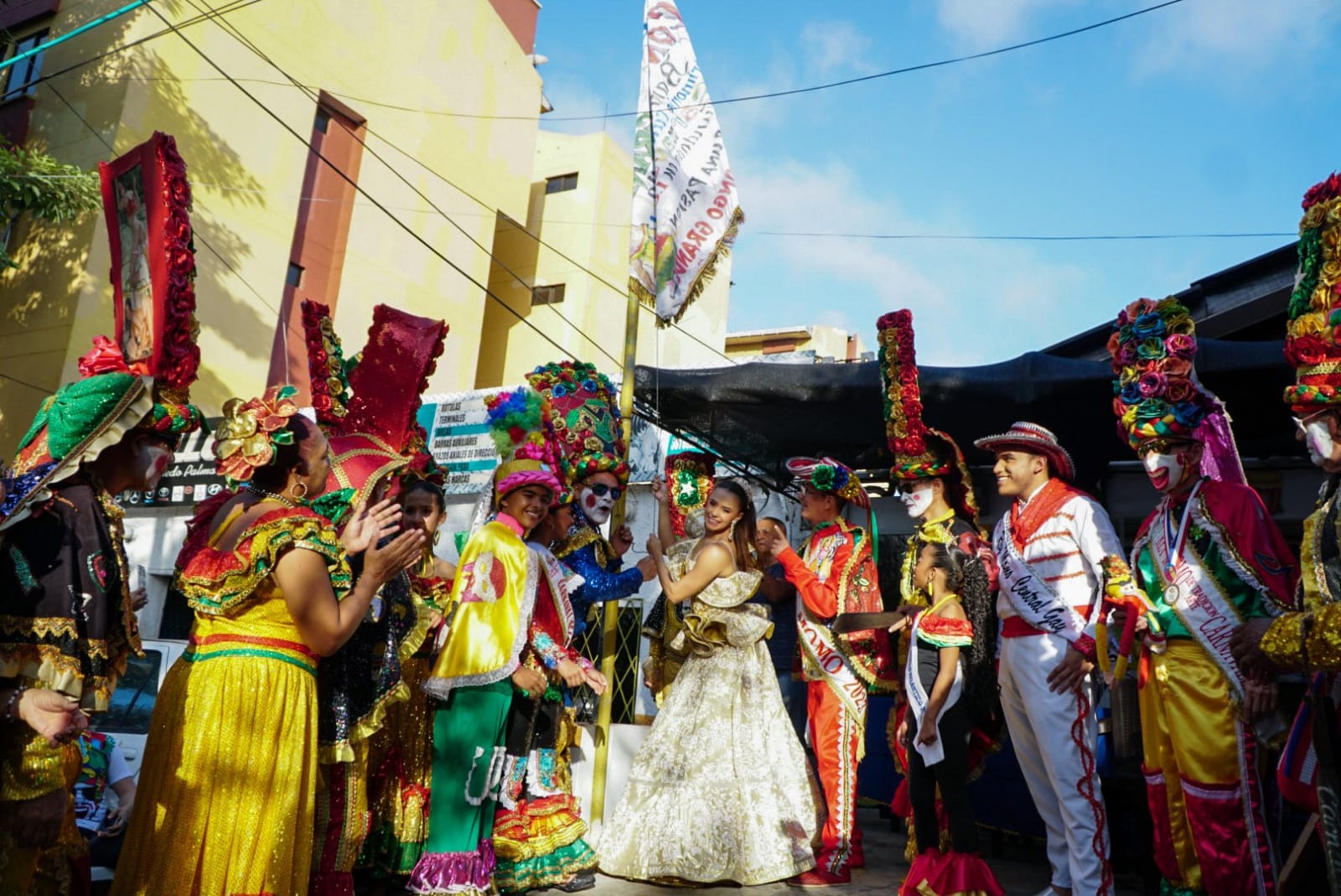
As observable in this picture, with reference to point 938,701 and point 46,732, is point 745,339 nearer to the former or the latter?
point 938,701

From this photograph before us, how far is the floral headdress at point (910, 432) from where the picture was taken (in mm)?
5668

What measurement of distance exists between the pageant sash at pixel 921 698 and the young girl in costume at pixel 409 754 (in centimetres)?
222

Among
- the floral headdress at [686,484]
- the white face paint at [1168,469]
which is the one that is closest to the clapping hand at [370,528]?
the white face paint at [1168,469]

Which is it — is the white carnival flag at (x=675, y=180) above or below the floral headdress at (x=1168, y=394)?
above

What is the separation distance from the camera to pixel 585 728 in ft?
20.2

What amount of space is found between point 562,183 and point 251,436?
21.7 m

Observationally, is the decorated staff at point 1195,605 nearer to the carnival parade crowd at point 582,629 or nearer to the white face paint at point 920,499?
the carnival parade crowd at point 582,629

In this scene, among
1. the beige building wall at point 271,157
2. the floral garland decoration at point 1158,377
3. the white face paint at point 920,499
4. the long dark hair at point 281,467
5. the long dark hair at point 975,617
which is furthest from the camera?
the beige building wall at point 271,157

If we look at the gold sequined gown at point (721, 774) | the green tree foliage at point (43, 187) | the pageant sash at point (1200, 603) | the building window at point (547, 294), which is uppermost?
the building window at point (547, 294)

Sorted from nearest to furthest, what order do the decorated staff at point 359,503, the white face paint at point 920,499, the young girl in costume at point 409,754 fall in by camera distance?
the decorated staff at point 359,503 < the young girl in costume at point 409,754 < the white face paint at point 920,499

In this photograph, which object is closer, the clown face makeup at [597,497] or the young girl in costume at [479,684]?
the young girl in costume at [479,684]

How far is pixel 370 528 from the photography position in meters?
3.32

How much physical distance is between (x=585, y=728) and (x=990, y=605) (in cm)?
258

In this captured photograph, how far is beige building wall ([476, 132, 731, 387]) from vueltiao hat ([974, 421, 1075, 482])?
1771 cm
